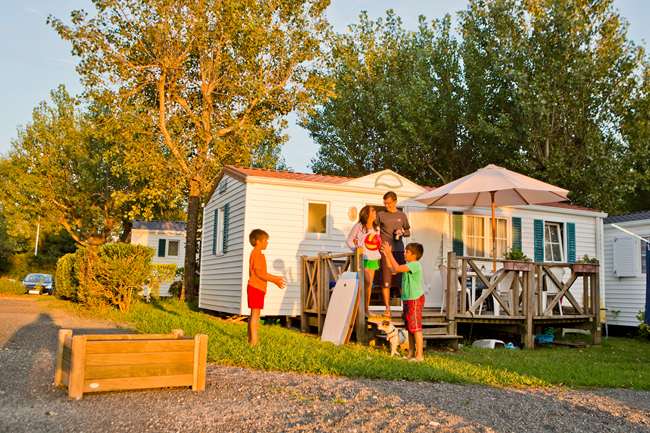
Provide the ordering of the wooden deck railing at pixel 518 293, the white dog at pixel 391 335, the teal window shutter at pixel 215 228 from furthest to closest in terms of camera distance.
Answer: the teal window shutter at pixel 215 228
the wooden deck railing at pixel 518 293
the white dog at pixel 391 335

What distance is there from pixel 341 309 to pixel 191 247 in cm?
1015

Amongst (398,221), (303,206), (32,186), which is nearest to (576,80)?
(303,206)

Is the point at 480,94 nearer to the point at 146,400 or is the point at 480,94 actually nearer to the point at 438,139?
the point at 438,139

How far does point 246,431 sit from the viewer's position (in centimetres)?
400

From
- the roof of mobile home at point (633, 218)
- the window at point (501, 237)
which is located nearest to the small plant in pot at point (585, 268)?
the window at point (501, 237)

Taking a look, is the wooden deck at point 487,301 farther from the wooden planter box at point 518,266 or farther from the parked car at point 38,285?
the parked car at point 38,285

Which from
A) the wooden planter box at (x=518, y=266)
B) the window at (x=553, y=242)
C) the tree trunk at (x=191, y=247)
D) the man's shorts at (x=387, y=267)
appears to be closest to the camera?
the man's shorts at (x=387, y=267)

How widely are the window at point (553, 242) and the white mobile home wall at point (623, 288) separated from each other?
292 centimetres

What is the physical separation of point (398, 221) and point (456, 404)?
15.0ft

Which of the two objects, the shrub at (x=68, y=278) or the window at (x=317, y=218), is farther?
the shrub at (x=68, y=278)

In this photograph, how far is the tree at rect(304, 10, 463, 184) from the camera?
81.5 ft

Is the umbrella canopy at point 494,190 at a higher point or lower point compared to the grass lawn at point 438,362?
higher

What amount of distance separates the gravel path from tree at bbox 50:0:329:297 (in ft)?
42.3

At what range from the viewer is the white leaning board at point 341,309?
897 cm
